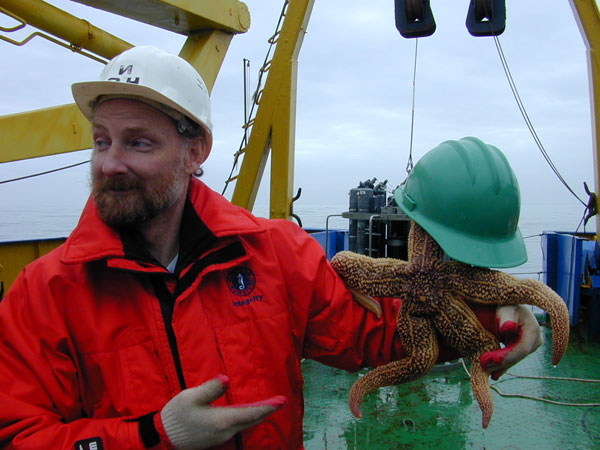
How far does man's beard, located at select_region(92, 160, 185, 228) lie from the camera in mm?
1347

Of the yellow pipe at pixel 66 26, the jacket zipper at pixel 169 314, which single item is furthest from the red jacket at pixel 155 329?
the yellow pipe at pixel 66 26

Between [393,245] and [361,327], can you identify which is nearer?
[361,327]

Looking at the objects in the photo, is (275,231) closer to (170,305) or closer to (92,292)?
(170,305)

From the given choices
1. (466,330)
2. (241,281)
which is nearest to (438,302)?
(466,330)

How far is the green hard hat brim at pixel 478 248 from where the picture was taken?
1.20m

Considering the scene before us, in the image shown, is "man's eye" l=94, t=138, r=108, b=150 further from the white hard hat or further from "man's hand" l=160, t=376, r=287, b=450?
"man's hand" l=160, t=376, r=287, b=450

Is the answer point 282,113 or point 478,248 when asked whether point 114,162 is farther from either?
point 282,113

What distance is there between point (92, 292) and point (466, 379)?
3412mm

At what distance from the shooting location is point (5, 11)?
3.54 meters

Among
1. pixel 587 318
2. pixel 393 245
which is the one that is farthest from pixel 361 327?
pixel 587 318

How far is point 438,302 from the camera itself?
1.28m

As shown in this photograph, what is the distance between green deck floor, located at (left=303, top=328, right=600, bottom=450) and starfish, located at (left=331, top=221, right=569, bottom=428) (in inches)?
71.3

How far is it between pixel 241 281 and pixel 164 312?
0.23 metres

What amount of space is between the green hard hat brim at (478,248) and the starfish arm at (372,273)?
0.15 m
